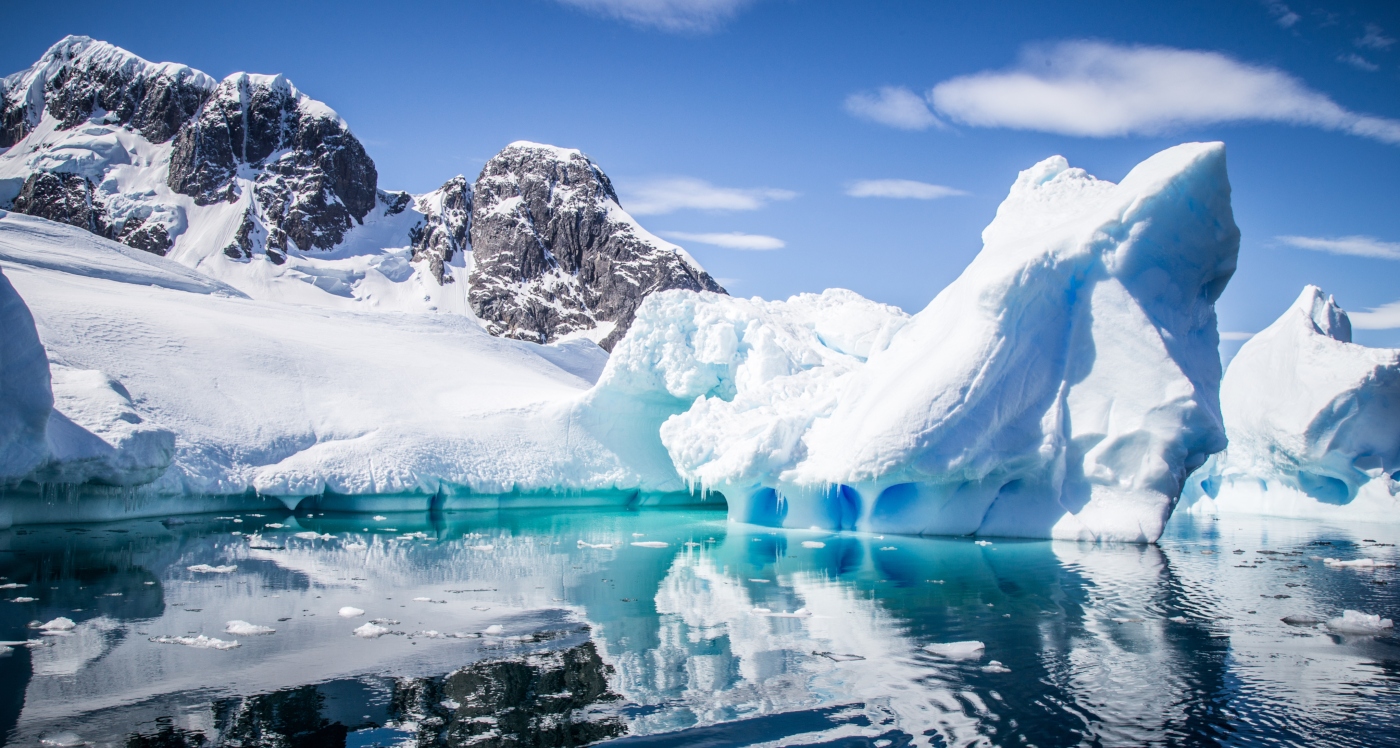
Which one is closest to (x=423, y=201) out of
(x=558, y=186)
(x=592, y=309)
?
(x=558, y=186)

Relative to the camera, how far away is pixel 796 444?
46.1 feet

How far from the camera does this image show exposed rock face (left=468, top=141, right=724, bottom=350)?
78.6m

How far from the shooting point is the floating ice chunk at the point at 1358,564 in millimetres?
9516

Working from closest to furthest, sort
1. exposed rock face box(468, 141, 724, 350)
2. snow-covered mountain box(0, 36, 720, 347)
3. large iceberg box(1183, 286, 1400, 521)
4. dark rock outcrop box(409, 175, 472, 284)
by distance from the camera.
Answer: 1. large iceberg box(1183, 286, 1400, 521)
2. snow-covered mountain box(0, 36, 720, 347)
3. exposed rock face box(468, 141, 724, 350)
4. dark rock outcrop box(409, 175, 472, 284)

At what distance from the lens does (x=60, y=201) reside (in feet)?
230

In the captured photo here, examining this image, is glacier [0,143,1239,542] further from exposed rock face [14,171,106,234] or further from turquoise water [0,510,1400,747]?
exposed rock face [14,171,106,234]

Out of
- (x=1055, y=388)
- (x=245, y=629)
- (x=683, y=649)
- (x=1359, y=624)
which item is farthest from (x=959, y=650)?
(x=1055, y=388)

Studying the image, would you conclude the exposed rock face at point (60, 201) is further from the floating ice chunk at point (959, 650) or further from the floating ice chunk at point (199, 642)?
the floating ice chunk at point (959, 650)

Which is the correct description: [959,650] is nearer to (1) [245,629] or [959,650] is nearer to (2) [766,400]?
(1) [245,629]

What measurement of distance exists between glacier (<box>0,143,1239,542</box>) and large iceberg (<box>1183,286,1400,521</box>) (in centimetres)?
767

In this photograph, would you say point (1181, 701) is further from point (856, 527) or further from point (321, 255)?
point (321, 255)

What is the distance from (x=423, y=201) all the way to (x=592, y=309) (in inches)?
955

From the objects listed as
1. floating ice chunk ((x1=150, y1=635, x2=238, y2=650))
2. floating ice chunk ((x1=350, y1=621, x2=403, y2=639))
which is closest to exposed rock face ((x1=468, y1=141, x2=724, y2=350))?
floating ice chunk ((x1=350, y1=621, x2=403, y2=639))

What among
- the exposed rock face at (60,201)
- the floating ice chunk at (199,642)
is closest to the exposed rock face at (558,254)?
the exposed rock face at (60,201)
